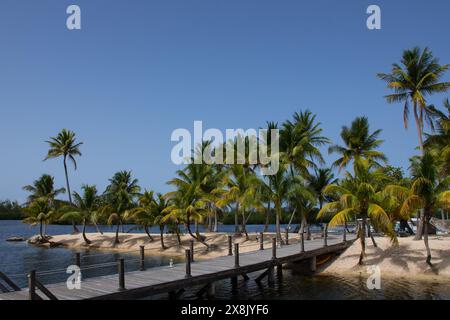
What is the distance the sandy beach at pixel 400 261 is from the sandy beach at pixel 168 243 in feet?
27.5

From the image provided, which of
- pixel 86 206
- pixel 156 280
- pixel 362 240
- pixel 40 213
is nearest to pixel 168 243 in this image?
pixel 86 206

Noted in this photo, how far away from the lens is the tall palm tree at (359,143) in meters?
39.7

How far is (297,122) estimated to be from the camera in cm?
3816


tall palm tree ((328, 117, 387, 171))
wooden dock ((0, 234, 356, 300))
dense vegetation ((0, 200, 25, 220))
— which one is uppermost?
tall palm tree ((328, 117, 387, 171))

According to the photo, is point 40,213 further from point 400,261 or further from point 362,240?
point 400,261

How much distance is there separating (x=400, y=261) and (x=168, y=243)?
24.0 meters

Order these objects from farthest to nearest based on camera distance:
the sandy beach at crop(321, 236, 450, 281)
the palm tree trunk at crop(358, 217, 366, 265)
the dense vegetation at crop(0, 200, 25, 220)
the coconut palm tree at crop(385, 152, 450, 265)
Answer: the dense vegetation at crop(0, 200, 25, 220) → the palm tree trunk at crop(358, 217, 366, 265) → the sandy beach at crop(321, 236, 450, 281) → the coconut palm tree at crop(385, 152, 450, 265)

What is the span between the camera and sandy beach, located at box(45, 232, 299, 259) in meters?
34.7

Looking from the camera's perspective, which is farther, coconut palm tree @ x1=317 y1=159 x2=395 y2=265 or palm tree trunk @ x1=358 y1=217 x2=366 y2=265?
palm tree trunk @ x1=358 y1=217 x2=366 y2=265

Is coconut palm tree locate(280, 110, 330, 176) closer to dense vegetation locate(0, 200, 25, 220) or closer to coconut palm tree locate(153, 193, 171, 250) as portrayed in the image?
coconut palm tree locate(153, 193, 171, 250)

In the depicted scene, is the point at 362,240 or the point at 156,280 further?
the point at 362,240

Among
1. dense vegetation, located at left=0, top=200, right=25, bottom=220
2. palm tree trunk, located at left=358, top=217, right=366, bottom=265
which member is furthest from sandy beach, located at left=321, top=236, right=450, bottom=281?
dense vegetation, located at left=0, top=200, right=25, bottom=220

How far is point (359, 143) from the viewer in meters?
40.0

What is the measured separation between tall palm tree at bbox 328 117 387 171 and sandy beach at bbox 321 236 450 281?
13.7 meters
